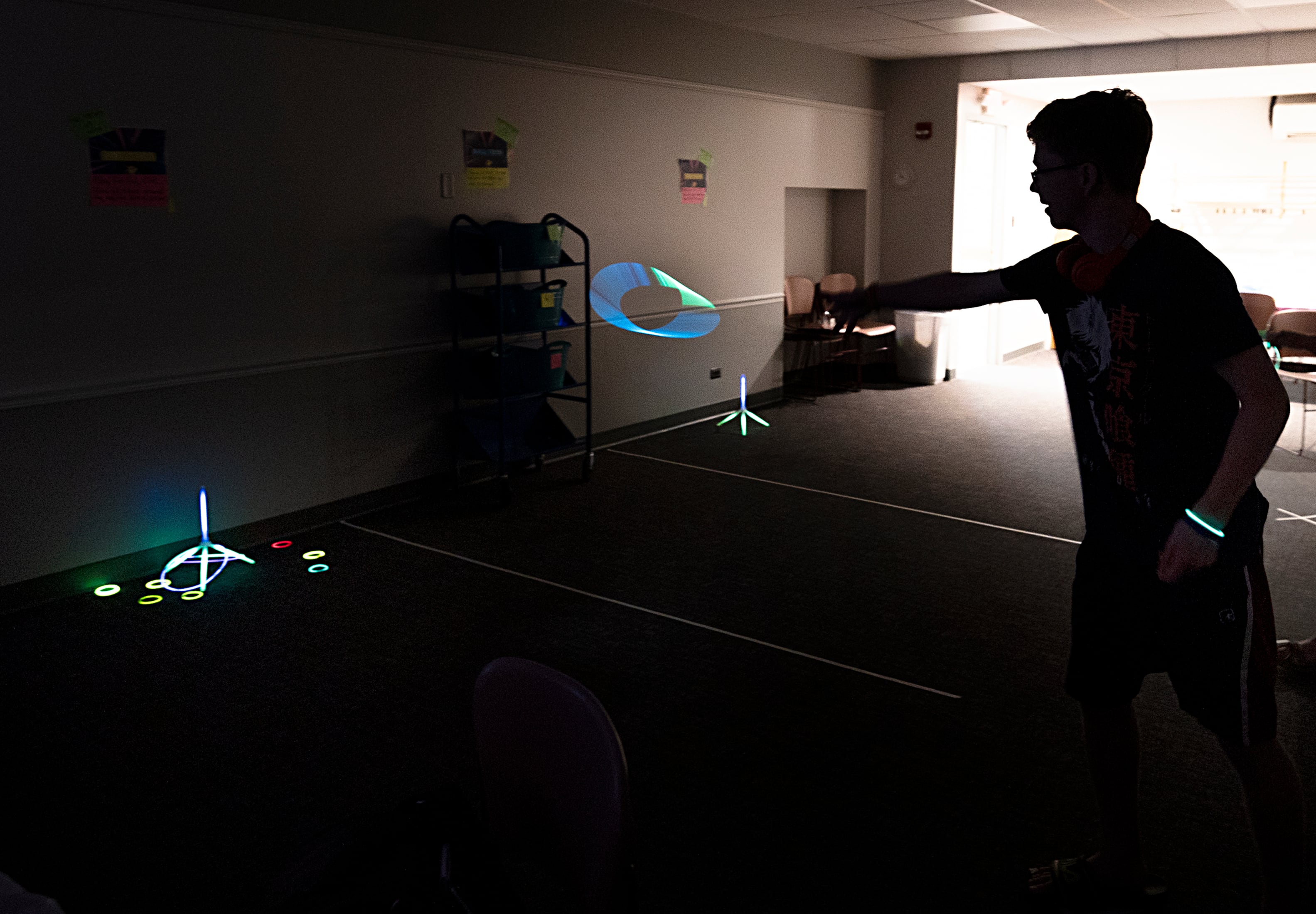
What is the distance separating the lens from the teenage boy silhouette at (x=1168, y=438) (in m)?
1.71

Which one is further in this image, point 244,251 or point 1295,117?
point 1295,117

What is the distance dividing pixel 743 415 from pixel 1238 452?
6.15 metres

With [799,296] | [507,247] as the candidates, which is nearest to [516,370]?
[507,247]

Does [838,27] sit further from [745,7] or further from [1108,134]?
[1108,134]

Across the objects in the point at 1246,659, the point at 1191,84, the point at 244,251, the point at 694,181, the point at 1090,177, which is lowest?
the point at 1246,659

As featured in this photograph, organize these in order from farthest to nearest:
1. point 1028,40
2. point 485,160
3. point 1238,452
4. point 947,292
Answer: point 1028,40, point 485,160, point 947,292, point 1238,452

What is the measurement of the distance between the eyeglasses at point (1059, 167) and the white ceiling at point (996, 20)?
16.6 feet

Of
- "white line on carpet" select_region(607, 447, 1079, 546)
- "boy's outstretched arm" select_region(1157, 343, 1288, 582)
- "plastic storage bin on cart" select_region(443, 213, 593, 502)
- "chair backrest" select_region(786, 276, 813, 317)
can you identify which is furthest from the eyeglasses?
"chair backrest" select_region(786, 276, 813, 317)

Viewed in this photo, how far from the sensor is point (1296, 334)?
23.0ft

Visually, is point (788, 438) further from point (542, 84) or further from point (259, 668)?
point (259, 668)

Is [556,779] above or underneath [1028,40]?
underneath

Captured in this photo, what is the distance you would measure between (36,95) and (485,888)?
3.89m

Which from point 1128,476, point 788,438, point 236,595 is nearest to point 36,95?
point 236,595

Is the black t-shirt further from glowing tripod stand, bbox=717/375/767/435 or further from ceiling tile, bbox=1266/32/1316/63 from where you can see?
ceiling tile, bbox=1266/32/1316/63
